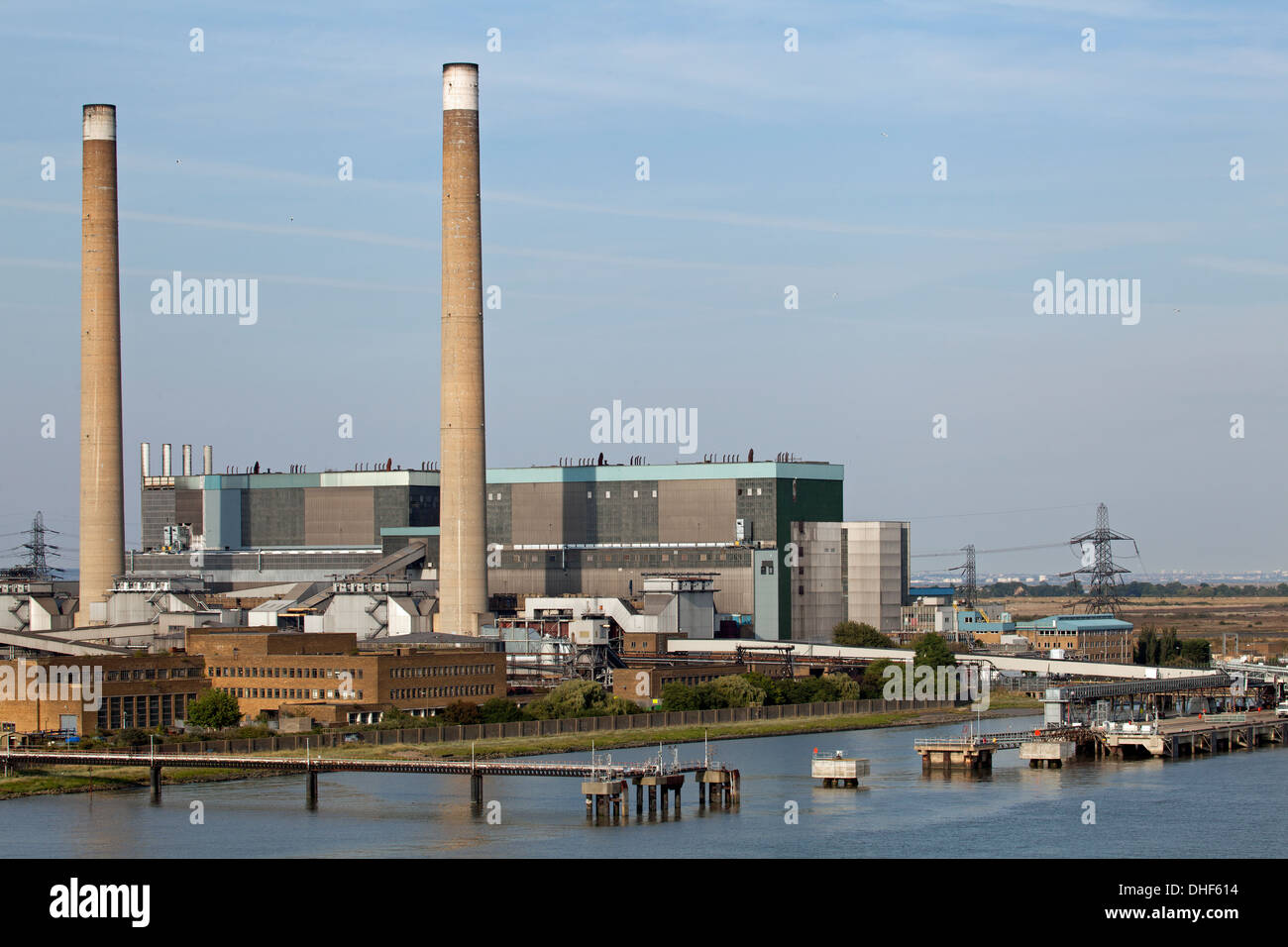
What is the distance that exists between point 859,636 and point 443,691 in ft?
169

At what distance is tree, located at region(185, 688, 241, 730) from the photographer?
98.2 meters

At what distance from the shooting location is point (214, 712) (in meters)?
98.5

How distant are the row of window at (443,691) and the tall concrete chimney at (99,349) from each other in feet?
110

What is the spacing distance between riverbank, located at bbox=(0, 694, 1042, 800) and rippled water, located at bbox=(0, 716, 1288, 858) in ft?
5.97

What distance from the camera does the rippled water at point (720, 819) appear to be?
6253cm

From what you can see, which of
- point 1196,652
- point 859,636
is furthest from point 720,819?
point 1196,652

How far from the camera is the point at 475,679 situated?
359 feet

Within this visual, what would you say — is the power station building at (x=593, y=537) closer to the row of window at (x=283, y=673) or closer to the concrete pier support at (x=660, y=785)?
the row of window at (x=283, y=673)

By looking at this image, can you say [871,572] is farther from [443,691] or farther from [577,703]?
[443,691]

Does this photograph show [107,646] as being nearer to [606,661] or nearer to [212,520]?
[606,661]

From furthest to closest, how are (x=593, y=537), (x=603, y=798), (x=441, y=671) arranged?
(x=593, y=537)
(x=441, y=671)
(x=603, y=798)

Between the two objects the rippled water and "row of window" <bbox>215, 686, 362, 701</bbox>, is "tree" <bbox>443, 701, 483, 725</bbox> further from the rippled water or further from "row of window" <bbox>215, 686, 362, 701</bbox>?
the rippled water
